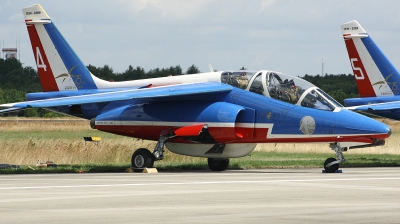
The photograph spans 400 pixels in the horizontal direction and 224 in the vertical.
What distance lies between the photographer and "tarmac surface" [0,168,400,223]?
10.8m

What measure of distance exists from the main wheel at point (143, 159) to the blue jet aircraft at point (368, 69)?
10843mm

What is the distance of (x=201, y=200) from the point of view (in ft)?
42.5

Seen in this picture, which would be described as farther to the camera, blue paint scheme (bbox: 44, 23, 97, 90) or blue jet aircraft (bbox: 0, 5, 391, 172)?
blue paint scheme (bbox: 44, 23, 97, 90)

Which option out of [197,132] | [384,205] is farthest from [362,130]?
[384,205]

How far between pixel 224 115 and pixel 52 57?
6.41 meters

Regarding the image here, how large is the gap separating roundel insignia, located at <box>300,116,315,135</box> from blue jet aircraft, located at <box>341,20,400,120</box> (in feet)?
33.0

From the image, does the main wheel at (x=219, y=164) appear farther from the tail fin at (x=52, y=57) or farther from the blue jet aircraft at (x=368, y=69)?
the blue jet aircraft at (x=368, y=69)

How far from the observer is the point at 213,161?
23281mm

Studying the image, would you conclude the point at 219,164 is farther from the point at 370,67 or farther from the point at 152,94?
the point at 370,67

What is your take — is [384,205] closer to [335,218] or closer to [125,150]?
[335,218]

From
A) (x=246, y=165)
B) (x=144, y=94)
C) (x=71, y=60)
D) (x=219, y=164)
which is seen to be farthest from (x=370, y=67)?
(x=144, y=94)

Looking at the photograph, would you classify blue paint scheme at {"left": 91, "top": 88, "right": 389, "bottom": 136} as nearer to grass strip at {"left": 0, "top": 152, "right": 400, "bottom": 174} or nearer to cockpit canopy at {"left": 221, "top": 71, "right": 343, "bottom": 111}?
cockpit canopy at {"left": 221, "top": 71, "right": 343, "bottom": 111}

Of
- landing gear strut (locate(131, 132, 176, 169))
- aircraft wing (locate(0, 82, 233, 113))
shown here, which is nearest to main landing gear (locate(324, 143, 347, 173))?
aircraft wing (locate(0, 82, 233, 113))

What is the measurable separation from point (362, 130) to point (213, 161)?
4.78 metres
